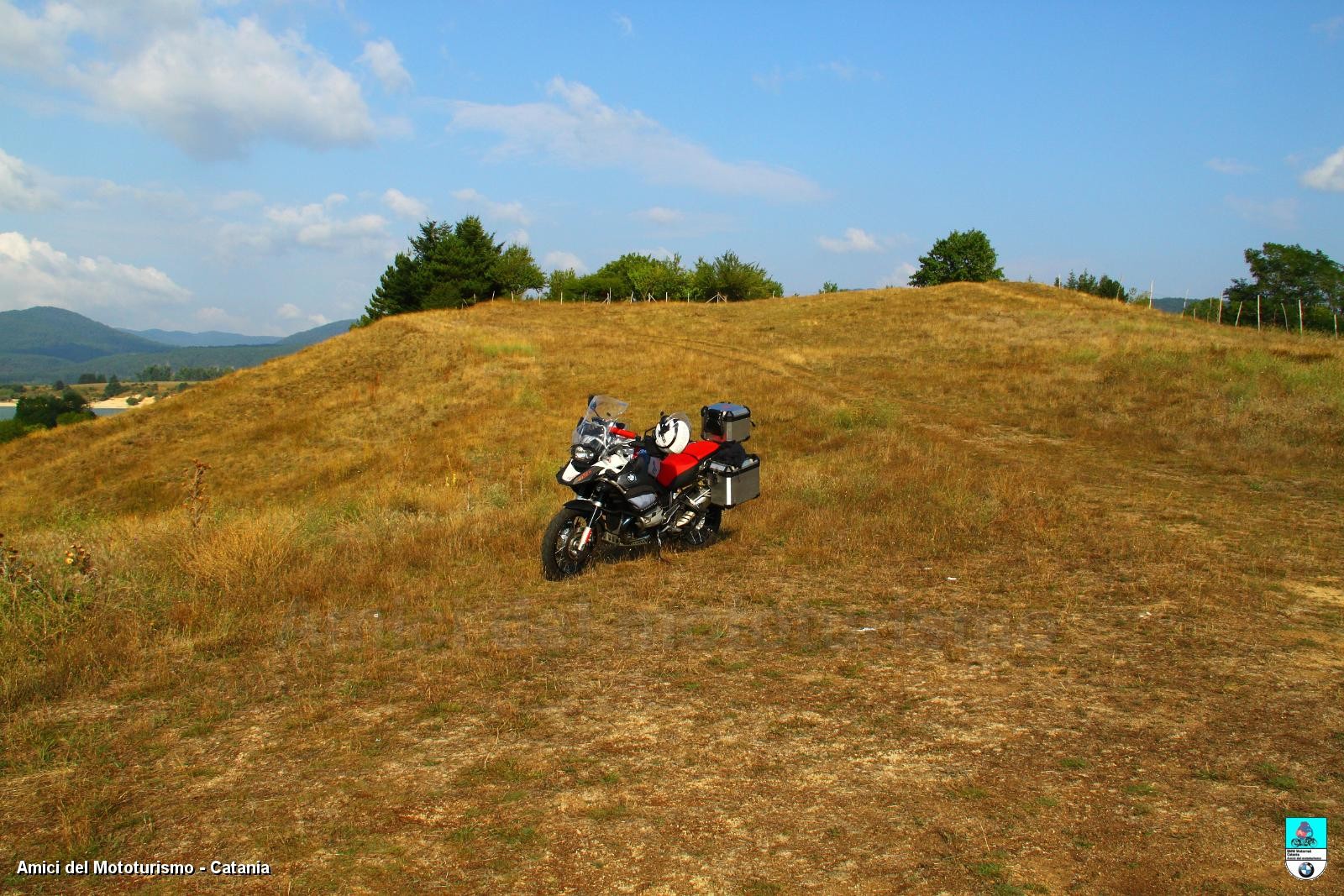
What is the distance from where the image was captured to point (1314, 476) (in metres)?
12.5

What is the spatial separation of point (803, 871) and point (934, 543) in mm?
5677

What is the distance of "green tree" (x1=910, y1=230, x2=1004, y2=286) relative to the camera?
90.8 m

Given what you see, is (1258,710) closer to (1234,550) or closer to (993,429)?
(1234,550)

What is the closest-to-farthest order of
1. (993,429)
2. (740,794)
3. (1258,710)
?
(740,794) < (1258,710) < (993,429)

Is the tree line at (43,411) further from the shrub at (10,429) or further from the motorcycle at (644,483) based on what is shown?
the motorcycle at (644,483)

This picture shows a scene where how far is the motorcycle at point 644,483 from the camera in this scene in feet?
25.3

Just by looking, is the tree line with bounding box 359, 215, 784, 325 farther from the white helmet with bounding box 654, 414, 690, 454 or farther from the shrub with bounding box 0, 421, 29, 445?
the white helmet with bounding box 654, 414, 690, 454

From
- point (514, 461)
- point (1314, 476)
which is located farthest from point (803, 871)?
point (514, 461)

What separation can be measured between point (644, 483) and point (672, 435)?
61cm

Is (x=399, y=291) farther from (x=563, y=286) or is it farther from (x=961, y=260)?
(x=961, y=260)

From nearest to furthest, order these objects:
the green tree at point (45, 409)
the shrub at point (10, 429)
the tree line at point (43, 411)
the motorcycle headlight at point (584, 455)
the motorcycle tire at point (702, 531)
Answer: the motorcycle headlight at point (584, 455) < the motorcycle tire at point (702, 531) < the shrub at point (10, 429) < the tree line at point (43, 411) < the green tree at point (45, 409)

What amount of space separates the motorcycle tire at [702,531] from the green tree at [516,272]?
5942cm

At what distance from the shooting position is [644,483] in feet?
26.7

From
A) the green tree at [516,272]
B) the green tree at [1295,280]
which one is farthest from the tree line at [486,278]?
the green tree at [1295,280]
